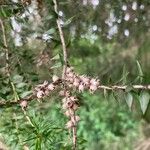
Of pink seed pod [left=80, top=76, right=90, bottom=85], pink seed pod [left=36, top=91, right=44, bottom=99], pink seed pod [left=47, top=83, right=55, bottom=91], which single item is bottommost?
pink seed pod [left=36, top=91, right=44, bottom=99]

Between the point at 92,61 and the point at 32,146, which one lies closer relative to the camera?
the point at 32,146

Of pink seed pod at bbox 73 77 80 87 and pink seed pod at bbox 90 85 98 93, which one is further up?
pink seed pod at bbox 73 77 80 87

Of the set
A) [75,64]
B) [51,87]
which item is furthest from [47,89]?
[75,64]

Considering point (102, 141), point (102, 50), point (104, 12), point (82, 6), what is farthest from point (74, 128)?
point (102, 141)

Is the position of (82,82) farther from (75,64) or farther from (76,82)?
(75,64)

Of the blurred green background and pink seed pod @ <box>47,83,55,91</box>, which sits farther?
the blurred green background

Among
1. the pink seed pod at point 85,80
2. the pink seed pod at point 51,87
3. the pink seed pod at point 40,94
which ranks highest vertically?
the pink seed pod at point 85,80

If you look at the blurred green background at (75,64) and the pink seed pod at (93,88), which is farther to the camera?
the blurred green background at (75,64)

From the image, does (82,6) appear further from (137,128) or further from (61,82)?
(137,128)

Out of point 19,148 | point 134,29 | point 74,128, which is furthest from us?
point 134,29
